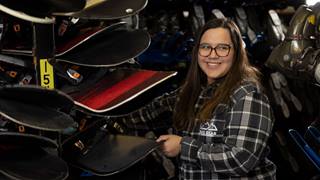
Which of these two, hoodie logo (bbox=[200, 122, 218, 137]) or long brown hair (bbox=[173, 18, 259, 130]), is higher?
long brown hair (bbox=[173, 18, 259, 130])

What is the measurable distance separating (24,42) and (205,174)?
731 millimetres

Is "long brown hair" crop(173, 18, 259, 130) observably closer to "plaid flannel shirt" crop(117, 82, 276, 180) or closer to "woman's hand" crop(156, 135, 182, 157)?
"plaid flannel shirt" crop(117, 82, 276, 180)

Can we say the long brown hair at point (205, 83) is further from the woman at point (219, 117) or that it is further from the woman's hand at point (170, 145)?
the woman's hand at point (170, 145)

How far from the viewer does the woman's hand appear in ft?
4.00

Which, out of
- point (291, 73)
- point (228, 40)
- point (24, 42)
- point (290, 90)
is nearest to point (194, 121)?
point (228, 40)

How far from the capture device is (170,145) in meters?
1.24

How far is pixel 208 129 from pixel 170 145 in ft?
0.59

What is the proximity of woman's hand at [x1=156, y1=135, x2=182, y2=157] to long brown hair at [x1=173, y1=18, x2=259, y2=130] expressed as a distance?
15 centimetres

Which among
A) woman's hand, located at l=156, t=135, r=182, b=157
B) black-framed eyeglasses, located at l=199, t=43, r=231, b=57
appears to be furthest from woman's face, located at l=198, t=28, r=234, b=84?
woman's hand, located at l=156, t=135, r=182, b=157

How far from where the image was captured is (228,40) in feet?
4.66

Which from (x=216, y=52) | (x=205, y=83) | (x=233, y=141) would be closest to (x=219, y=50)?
(x=216, y=52)

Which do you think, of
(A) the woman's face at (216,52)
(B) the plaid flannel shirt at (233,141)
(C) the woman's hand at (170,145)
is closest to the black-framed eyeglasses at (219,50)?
(A) the woman's face at (216,52)

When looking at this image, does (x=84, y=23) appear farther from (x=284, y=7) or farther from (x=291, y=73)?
(x=284, y=7)

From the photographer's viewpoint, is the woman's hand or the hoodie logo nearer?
the woman's hand
